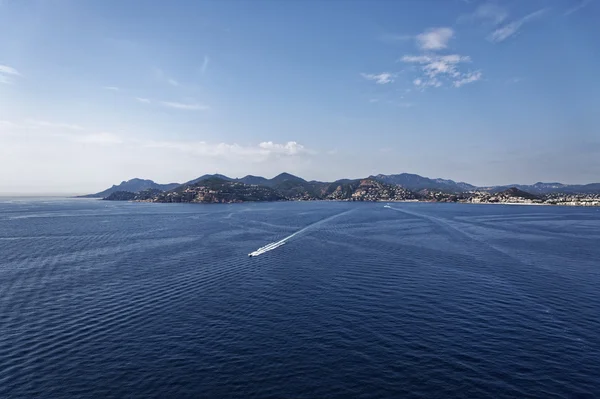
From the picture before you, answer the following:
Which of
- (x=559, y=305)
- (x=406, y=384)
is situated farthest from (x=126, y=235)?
(x=559, y=305)

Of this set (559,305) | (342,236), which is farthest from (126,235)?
(559,305)

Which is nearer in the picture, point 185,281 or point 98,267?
point 185,281

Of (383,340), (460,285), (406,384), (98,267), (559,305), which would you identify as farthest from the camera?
(98,267)

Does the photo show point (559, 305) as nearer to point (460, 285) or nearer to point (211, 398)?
point (460, 285)

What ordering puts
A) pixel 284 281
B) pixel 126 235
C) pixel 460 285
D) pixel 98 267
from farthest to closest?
pixel 126 235 < pixel 98 267 < pixel 284 281 < pixel 460 285

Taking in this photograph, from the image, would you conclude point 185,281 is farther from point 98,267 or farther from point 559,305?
point 559,305

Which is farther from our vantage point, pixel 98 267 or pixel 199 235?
pixel 199 235
